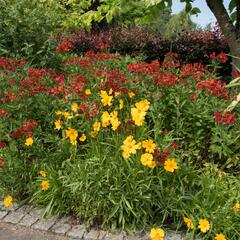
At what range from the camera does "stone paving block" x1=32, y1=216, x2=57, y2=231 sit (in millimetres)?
3311

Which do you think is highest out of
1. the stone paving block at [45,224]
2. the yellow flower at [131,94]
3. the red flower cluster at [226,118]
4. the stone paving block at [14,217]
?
the yellow flower at [131,94]

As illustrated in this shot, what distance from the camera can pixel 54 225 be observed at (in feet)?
10.9

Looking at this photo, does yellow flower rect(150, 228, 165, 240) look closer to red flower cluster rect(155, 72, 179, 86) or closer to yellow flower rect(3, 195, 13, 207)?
yellow flower rect(3, 195, 13, 207)

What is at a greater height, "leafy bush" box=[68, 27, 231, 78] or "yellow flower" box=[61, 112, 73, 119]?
"leafy bush" box=[68, 27, 231, 78]

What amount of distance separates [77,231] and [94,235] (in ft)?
0.49

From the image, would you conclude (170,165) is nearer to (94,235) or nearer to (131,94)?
(94,235)

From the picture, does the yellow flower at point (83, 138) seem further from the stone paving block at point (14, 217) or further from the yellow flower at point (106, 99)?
the stone paving block at point (14, 217)

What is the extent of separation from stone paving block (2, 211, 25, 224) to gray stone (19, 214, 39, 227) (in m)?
0.04

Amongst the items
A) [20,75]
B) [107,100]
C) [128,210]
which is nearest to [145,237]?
[128,210]

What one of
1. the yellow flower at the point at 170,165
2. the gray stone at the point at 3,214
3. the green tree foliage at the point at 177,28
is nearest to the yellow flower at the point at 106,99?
the yellow flower at the point at 170,165

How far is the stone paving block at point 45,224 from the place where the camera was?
3311 mm

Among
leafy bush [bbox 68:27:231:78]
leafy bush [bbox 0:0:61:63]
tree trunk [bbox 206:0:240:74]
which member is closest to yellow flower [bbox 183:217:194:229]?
tree trunk [bbox 206:0:240:74]

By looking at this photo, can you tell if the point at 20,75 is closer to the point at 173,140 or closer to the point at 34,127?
the point at 34,127

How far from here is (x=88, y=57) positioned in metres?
5.10
